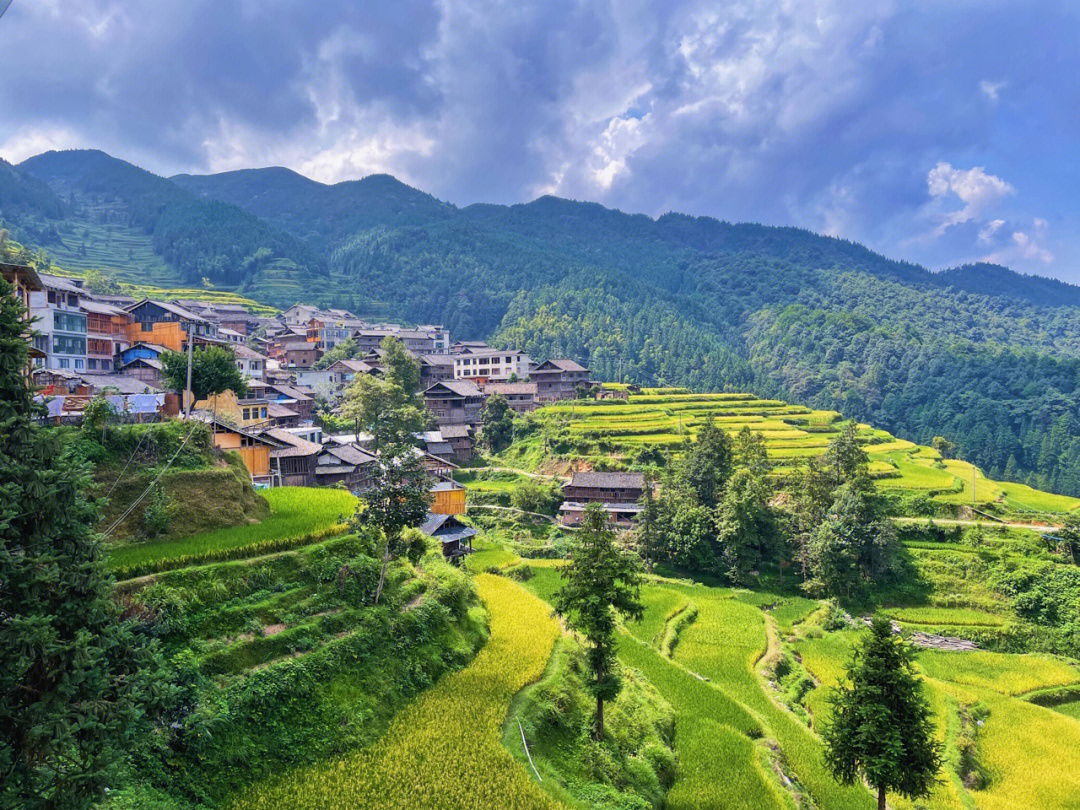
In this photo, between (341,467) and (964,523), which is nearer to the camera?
(341,467)

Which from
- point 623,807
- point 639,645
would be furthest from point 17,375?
point 639,645

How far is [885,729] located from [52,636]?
2212 centimetres

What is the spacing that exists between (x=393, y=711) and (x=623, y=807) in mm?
7714

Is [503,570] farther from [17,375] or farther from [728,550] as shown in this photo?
[17,375]

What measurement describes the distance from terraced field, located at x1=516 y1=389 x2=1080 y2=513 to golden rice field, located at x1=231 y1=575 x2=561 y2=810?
48783mm

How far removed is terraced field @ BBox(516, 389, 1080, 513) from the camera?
63719mm

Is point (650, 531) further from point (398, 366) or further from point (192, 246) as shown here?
point (192, 246)

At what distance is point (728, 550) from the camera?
50656 millimetres

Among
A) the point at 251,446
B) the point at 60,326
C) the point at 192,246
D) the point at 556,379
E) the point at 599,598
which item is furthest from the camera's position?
the point at 192,246

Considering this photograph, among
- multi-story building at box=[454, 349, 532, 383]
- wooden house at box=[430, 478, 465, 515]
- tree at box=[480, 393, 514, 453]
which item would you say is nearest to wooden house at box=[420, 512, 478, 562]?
wooden house at box=[430, 478, 465, 515]

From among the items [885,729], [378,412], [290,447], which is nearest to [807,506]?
[885,729]

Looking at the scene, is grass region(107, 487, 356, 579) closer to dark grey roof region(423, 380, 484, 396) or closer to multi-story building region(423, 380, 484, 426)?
multi-story building region(423, 380, 484, 426)

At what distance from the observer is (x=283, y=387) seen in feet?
218

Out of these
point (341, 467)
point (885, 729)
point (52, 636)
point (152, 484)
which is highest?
point (152, 484)
